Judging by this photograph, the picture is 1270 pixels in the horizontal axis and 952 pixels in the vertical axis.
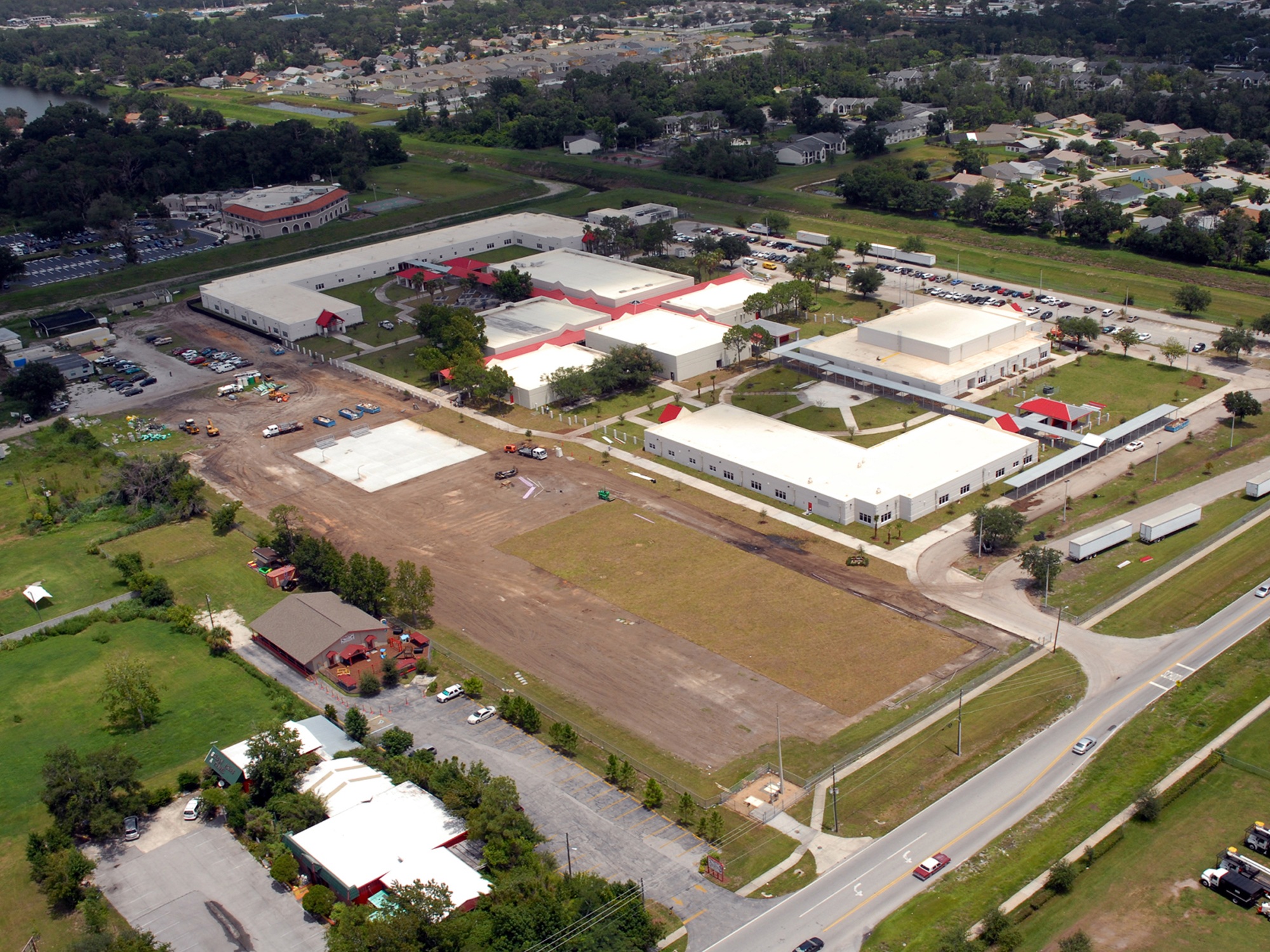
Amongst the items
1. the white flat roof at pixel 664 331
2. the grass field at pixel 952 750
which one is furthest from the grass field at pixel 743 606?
the white flat roof at pixel 664 331

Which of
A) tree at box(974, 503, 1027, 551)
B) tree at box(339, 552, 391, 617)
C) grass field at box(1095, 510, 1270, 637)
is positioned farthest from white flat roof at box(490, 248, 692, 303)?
grass field at box(1095, 510, 1270, 637)

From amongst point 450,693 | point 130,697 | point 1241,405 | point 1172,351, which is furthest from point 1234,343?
point 130,697

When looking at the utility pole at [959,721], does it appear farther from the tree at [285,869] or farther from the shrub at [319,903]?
the tree at [285,869]

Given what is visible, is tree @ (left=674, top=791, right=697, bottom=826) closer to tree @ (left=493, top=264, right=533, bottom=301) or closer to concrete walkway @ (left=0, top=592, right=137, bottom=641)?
concrete walkway @ (left=0, top=592, right=137, bottom=641)

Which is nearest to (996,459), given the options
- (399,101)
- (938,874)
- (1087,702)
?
(1087,702)

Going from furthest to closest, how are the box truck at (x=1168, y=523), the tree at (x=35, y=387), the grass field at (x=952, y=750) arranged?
the tree at (x=35, y=387)
the box truck at (x=1168, y=523)
the grass field at (x=952, y=750)

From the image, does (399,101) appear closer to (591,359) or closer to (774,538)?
(591,359)

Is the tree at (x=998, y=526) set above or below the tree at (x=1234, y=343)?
below
